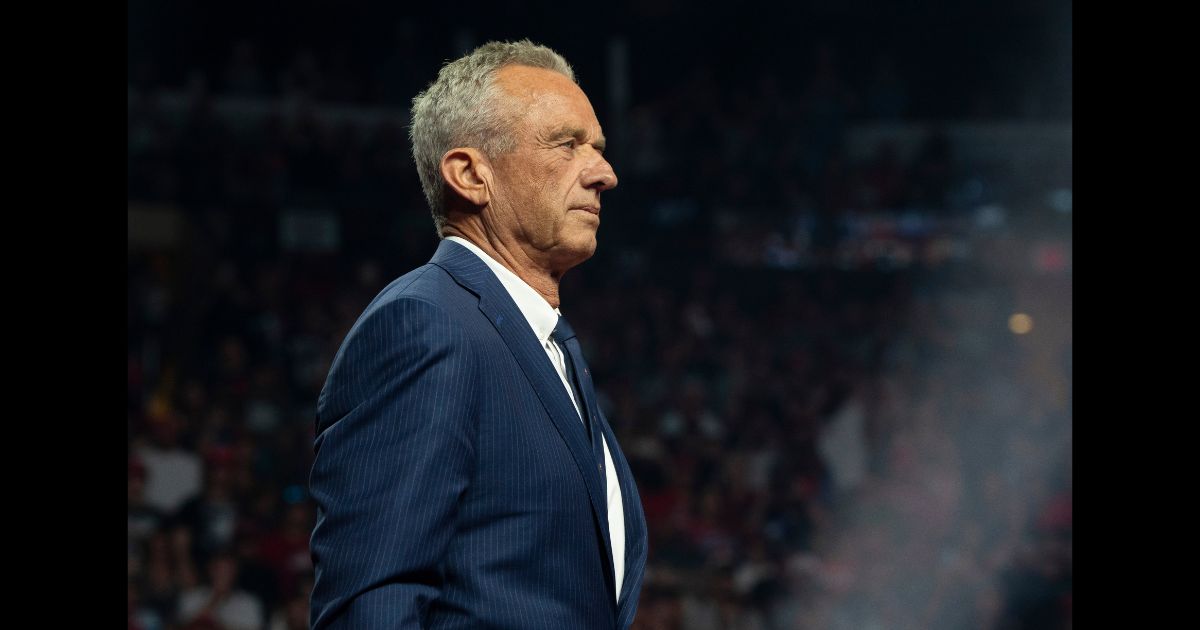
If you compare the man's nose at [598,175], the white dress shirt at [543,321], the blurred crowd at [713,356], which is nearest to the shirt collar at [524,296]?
the white dress shirt at [543,321]

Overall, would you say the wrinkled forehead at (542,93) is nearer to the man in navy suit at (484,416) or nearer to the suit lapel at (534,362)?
the man in navy suit at (484,416)

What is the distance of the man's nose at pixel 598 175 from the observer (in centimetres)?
121

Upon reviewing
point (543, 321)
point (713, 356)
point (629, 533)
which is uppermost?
point (543, 321)

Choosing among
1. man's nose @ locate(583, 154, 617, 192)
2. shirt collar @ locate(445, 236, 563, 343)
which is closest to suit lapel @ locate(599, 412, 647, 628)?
shirt collar @ locate(445, 236, 563, 343)

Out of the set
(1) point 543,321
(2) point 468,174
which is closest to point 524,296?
(1) point 543,321

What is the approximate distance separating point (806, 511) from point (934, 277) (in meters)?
1.94

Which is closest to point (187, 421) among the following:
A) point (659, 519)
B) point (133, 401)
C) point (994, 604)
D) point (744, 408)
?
point (133, 401)

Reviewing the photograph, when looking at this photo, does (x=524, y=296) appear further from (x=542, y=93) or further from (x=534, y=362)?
(x=542, y=93)

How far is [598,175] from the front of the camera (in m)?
1.22

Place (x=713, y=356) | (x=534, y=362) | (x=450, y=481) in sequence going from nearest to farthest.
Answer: (x=450, y=481) < (x=534, y=362) < (x=713, y=356)

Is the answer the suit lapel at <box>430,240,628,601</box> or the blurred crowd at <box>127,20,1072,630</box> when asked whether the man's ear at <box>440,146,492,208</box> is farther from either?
the blurred crowd at <box>127,20,1072,630</box>

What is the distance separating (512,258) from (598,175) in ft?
0.41

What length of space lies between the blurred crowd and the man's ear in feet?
10.2

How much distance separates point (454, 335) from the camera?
42.1 inches
